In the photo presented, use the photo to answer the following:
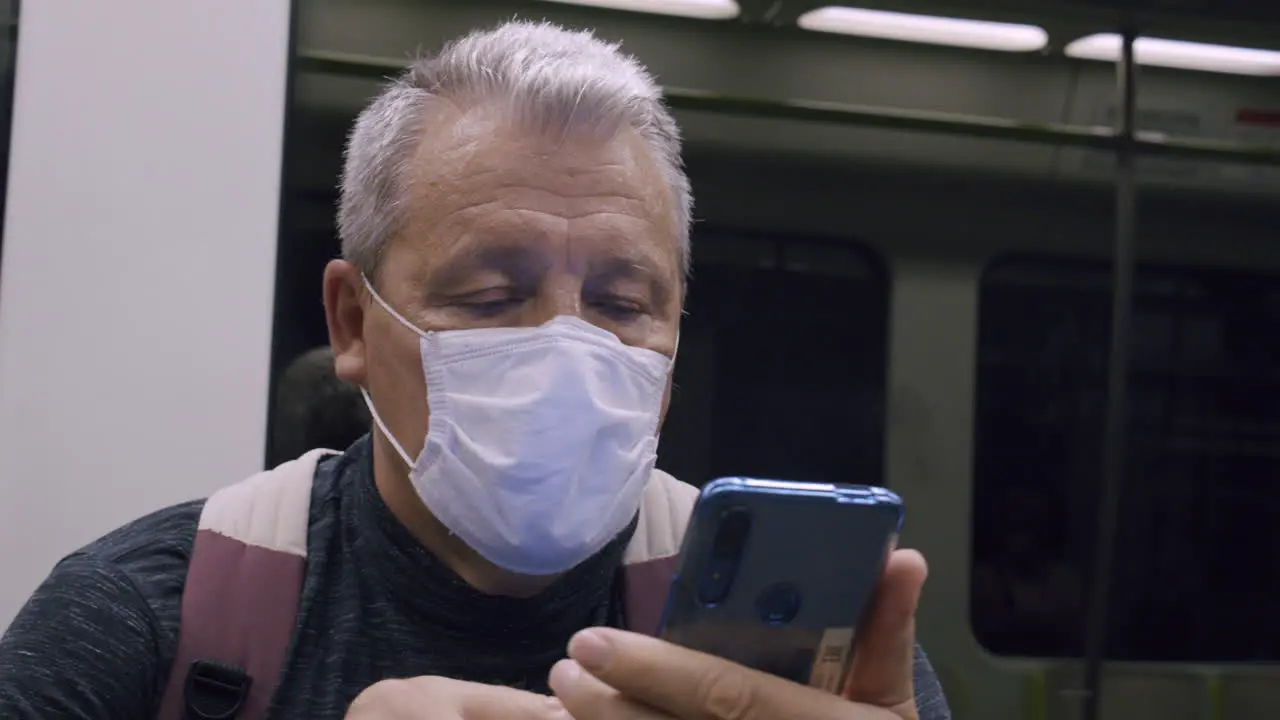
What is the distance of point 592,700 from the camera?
0.91 meters

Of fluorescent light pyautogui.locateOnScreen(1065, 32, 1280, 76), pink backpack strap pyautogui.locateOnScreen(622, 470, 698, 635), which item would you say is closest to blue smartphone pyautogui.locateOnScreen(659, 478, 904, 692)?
pink backpack strap pyautogui.locateOnScreen(622, 470, 698, 635)

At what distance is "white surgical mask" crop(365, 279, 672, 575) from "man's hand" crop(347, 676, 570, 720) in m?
0.35

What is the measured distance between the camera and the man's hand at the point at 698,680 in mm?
888

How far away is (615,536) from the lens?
148cm

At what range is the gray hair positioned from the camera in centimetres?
143

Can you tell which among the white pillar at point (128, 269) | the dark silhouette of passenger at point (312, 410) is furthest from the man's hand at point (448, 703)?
the dark silhouette of passenger at point (312, 410)

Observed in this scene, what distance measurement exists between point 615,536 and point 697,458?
3.24ft

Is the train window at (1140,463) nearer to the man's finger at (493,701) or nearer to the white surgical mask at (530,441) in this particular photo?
the white surgical mask at (530,441)

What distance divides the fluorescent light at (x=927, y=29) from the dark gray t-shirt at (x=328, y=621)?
1379 millimetres

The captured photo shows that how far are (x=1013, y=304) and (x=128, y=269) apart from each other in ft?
5.63

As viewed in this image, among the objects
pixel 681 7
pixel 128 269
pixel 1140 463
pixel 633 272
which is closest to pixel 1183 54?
pixel 1140 463

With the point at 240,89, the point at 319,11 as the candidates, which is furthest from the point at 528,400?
the point at 319,11

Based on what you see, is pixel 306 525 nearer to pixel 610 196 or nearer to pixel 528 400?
pixel 528 400

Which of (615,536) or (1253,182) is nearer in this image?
(615,536)
